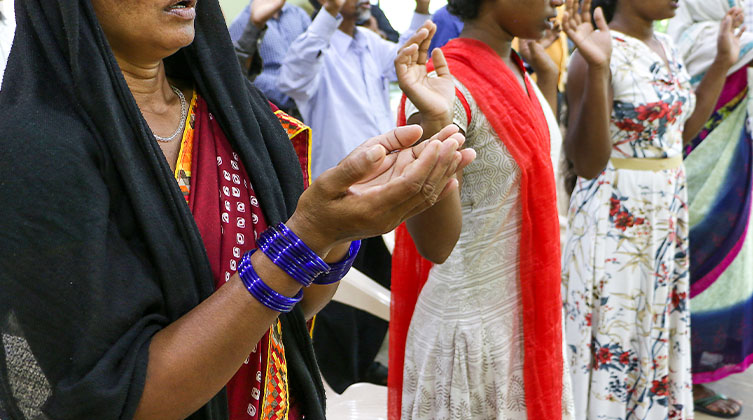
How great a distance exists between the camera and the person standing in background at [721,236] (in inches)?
132

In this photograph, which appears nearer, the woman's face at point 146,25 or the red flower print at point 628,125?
the woman's face at point 146,25

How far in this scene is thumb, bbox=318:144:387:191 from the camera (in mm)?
805

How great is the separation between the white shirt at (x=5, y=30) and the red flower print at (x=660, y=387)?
2271mm

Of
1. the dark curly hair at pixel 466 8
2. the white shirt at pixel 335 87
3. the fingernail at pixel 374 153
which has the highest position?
Result: the fingernail at pixel 374 153

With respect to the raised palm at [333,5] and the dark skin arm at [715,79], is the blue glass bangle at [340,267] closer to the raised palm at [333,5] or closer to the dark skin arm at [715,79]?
the dark skin arm at [715,79]

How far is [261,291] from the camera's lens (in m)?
0.86

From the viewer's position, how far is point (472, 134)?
164cm

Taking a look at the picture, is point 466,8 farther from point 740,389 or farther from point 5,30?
point 740,389

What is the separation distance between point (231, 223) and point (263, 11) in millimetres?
2652

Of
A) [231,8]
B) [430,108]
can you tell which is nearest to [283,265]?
[430,108]

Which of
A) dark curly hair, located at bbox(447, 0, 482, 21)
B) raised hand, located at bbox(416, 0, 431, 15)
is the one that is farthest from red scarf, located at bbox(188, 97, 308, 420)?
raised hand, located at bbox(416, 0, 431, 15)

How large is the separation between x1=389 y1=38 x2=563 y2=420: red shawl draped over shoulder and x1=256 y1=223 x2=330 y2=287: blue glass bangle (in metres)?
0.82

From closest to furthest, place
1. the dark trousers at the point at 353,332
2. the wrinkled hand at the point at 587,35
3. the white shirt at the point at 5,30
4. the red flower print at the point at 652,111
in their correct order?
1. the white shirt at the point at 5,30
2. the wrinkled hand at the point at 587,35
3. the red flower print at the point at 652,111
4. the dark trousers at the point at 353,332

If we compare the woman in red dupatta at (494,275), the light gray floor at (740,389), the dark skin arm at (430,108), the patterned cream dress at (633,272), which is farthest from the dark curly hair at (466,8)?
the light gray floor at (740,389)
